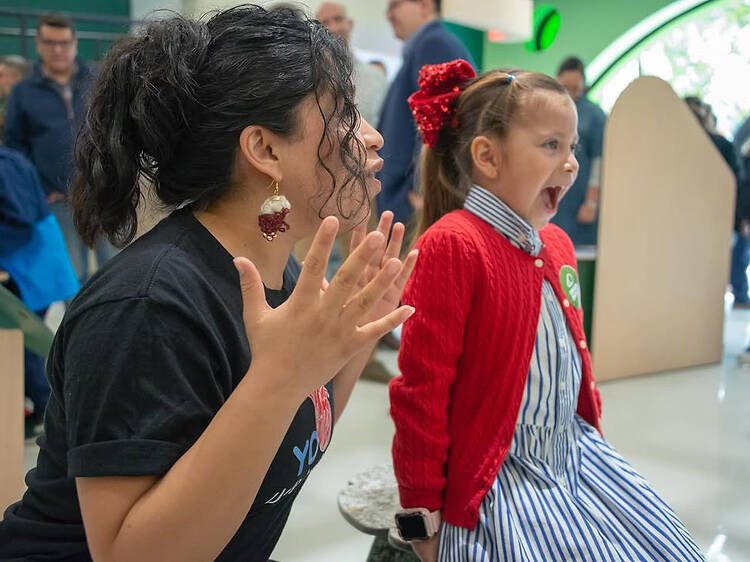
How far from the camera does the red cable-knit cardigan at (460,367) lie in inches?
51.6

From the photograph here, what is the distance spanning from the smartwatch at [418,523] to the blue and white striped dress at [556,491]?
2 centimetres

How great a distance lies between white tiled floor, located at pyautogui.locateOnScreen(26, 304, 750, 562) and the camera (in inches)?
83.4

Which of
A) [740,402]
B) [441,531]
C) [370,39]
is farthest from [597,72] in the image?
[441,531]

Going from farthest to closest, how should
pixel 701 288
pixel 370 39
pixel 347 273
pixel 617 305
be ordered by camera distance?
pixel 370 39 → pixel 701 288 → pixel 617 305 → pixel 347 273

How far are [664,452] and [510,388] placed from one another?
173 centimetres

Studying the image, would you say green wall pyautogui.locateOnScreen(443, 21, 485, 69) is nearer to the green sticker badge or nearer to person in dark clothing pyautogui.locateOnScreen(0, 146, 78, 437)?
person in dark clothing pyautogui.locateOnScreen(0, 146, 78, 437)

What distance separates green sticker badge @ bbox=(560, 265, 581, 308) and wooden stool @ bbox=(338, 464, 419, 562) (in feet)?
1.80

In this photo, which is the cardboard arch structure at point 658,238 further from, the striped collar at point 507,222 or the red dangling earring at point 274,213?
the red dangling earring at point 274,213

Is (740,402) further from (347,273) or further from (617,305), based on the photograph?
(347,273)

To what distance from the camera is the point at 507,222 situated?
144 centimetres

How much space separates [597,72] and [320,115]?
30.9 feet

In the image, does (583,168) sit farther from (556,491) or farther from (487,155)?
(556,491)

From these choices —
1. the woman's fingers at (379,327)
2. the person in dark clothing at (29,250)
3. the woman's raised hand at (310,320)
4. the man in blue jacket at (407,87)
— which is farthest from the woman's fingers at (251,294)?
the person in dark clothing at (29,250)

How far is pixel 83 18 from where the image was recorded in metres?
5.64
